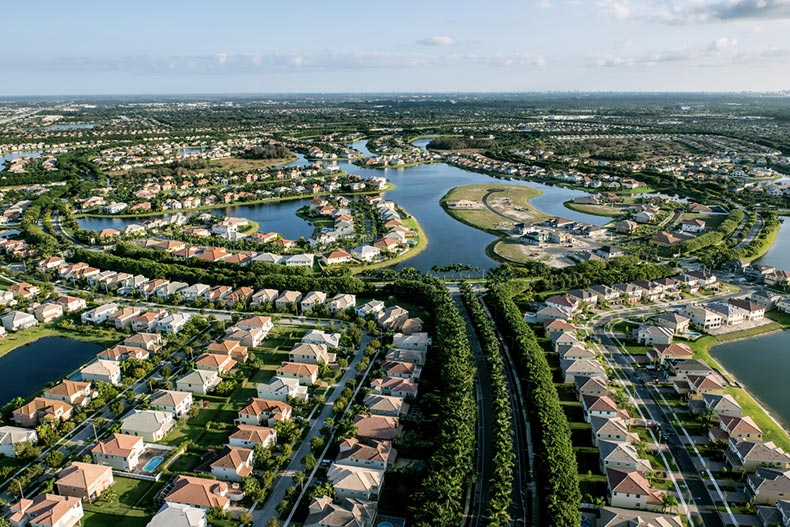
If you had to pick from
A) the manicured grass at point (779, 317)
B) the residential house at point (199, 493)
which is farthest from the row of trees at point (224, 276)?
the manicured grass at point (779, 317)

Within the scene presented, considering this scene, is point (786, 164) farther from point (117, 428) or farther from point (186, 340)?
point (117, 428)

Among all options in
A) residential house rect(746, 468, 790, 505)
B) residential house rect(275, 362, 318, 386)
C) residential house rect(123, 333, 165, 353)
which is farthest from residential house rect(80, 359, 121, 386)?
residential house rect(746, 468, 790, 505)

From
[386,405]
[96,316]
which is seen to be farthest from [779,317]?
[96,316]

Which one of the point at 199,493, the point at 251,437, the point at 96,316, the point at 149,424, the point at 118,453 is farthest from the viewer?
the point at 96,316

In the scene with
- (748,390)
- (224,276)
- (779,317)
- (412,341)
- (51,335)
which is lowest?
(748,390)

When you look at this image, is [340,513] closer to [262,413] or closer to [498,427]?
[262,413]

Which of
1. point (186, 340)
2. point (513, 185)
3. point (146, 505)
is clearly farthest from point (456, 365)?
point (513, 185)

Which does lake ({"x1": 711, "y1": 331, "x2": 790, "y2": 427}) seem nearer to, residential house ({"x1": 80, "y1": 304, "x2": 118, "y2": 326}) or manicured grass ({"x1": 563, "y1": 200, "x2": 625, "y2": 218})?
manicured grass ({"x1": 563, "y1": 200, "x2": 625, "y2": 218})
